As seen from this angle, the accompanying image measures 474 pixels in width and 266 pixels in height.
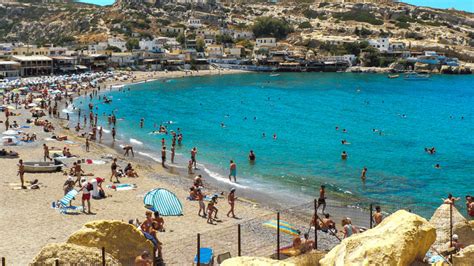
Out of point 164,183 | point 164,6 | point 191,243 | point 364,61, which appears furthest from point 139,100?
point 164,6

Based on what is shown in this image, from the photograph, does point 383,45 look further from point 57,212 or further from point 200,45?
point 57,212

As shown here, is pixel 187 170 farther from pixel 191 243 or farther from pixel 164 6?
pixel 164 6

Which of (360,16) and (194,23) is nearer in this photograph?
(194,23)

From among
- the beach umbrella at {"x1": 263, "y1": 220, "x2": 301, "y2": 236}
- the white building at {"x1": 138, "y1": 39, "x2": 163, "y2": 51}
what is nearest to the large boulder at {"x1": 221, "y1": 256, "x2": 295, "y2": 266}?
the beach umbrella at {"x1": 263, "y1": 220, "x2": 301, "y2": 236}

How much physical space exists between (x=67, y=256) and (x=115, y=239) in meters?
1.68

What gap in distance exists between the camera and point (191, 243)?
12711mm

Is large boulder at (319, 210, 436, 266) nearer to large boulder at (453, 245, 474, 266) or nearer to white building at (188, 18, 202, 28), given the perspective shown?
large boulder at (453, 245, 474, 266)

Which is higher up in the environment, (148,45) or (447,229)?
(148,45)

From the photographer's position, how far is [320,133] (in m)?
45.2

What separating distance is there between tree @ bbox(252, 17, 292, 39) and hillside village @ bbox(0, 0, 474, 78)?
31 centimetres

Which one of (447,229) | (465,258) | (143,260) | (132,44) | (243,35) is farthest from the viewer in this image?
(243,35)

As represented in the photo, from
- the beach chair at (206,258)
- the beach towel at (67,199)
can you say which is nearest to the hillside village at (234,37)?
the beach towel at (67,199)

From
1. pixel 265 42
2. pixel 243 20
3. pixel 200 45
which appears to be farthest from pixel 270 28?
pixel 200 45

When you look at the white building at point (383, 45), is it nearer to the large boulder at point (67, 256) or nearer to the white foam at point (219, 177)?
the white foam at point (219, 177)
